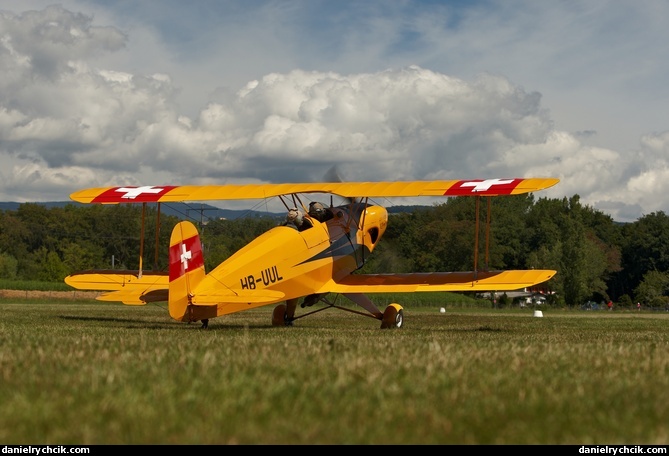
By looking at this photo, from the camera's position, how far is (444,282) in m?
→ 20.9

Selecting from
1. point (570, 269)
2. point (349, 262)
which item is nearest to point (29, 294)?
point (349, 262)

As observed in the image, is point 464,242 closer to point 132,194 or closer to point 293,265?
point 132,194

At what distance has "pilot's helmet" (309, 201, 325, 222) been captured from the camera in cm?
2086

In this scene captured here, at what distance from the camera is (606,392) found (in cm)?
589

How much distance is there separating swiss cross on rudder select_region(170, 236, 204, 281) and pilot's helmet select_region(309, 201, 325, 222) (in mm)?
4740

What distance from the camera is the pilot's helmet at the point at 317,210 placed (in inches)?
821

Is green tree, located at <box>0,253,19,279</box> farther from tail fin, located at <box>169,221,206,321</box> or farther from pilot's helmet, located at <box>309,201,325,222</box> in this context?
tail fin, located at <box>169,221,206,321</box>

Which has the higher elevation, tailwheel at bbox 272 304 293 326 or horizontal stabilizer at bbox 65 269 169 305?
horizontal stabilizer at bbox 65 269 169 305

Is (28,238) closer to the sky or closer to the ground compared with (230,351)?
closer to the sky

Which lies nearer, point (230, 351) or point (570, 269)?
point (230, 351)

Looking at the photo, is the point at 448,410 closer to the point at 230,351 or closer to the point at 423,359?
the point at 423,359

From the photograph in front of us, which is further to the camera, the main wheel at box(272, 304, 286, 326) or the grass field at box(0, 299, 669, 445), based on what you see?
the main wheel at box(272, 304, 286, 326)

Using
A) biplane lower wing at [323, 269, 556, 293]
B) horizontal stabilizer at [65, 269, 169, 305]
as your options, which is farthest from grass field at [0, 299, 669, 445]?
horizontal stabilizer at [65, 269, 169, 305]

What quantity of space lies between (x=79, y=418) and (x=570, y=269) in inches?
3433
